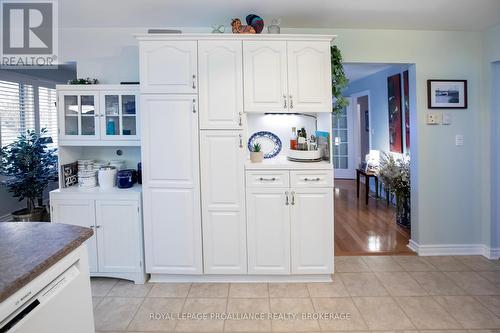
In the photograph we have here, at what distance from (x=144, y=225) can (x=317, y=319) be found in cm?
163

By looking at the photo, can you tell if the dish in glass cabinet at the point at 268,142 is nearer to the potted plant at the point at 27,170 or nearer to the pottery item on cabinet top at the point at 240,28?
the pottery item on cabinet top at the point at 240,28

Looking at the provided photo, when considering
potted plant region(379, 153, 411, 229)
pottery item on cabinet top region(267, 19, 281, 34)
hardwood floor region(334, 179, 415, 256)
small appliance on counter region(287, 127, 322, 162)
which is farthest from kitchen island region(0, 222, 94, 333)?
potted plant region(379, 153, 411, 229)

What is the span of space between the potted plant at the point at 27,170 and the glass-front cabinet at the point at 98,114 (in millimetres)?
1037

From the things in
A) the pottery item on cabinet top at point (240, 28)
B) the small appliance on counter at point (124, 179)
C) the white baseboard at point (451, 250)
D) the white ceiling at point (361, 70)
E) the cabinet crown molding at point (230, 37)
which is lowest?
the white baseboard at point (451, 250)

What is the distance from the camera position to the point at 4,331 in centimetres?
103

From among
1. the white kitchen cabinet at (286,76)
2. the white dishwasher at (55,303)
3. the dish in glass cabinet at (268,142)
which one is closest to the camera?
the white dishwasher at (55,303)

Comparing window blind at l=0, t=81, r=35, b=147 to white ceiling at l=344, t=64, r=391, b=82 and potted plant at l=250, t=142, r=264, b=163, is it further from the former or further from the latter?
white ceiling at l=344, t=64, r=391, b=82

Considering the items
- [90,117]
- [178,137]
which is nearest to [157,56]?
[178,137]

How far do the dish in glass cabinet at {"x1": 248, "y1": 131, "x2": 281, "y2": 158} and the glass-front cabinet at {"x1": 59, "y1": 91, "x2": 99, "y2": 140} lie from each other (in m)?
1.51

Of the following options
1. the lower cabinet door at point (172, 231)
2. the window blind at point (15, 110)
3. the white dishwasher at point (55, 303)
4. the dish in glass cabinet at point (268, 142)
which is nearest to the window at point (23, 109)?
the window blind at point (15, 110)

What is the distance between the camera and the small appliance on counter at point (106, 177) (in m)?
2.99

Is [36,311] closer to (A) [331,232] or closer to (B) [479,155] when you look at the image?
(A) [331,232]

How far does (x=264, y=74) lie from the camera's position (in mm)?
2795

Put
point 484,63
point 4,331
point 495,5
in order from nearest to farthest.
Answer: point 4,331
point 495,5
point 484,63
